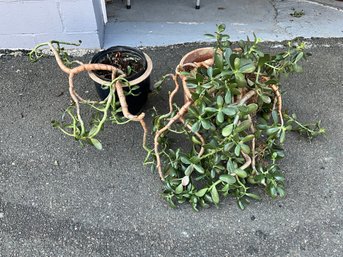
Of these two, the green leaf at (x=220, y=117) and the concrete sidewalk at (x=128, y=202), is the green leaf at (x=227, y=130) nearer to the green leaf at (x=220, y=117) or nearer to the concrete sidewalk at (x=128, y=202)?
the green leaf at (x=220, y=117)

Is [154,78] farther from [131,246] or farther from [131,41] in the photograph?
[131,246]

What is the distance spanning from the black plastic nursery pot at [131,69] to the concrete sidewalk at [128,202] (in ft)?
0.43

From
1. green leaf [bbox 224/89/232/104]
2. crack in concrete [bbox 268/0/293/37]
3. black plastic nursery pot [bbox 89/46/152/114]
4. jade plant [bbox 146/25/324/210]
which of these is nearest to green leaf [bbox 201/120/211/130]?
jade plant [bbox 146/25/324/210]

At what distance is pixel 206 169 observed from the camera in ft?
5.02

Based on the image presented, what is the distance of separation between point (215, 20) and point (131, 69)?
1087mm

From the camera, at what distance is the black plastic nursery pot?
1.77 m

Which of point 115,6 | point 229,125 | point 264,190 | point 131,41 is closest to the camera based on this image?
point 229,125

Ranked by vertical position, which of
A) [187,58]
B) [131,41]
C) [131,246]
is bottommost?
[131,246]

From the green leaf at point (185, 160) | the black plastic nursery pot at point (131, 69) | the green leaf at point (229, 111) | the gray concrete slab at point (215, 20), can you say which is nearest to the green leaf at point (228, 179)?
the green leaf at point (185, 160)

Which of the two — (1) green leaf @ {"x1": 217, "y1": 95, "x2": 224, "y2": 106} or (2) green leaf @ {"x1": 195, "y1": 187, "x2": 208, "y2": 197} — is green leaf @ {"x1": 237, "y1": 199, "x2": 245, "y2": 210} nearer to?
(2) green leaf @ {"x1": 195, "y1": 187, "x2": 208, "y2": 197}

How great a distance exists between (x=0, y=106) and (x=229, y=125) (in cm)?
138

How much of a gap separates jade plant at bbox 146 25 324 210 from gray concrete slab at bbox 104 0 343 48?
89 centimetres

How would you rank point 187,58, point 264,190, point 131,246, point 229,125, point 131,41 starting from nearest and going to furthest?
point 229,125 < point 131,246 < point 264,190 < point 187,58 < point 131,41

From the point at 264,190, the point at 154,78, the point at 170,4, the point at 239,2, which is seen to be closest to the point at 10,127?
the point at 154,78
